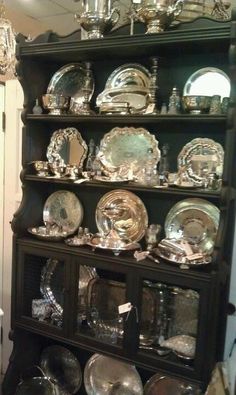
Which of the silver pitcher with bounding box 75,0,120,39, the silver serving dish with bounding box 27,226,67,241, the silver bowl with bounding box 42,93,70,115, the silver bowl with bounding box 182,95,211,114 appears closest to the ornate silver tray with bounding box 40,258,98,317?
the silver serving dish with bounding box 27,226,67,241

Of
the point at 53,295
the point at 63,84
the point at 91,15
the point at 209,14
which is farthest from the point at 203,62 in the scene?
the point at 53,295

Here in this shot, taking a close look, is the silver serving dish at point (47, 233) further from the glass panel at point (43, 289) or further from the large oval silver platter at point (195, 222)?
the large oval silver platter at point (195, 222)

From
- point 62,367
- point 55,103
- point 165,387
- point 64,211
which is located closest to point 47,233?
point 64,211

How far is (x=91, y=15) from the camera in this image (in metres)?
1.77

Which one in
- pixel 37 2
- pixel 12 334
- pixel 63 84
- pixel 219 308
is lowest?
pixel 12 334

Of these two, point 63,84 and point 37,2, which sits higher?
point 37,2

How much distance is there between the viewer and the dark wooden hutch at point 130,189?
1.55 m

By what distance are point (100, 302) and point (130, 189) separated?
615mm

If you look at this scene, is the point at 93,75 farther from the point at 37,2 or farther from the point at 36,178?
the point at 37,2

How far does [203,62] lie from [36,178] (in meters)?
1.01

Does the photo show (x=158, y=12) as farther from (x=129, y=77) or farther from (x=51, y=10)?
(x=51, y=10)

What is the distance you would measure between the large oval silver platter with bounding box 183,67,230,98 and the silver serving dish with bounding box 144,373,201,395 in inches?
54.0

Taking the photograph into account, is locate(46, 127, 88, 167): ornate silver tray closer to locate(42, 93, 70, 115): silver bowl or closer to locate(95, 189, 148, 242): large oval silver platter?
locate(42, 93, 70, 115): silver bowl

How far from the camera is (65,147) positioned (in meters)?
2.12
